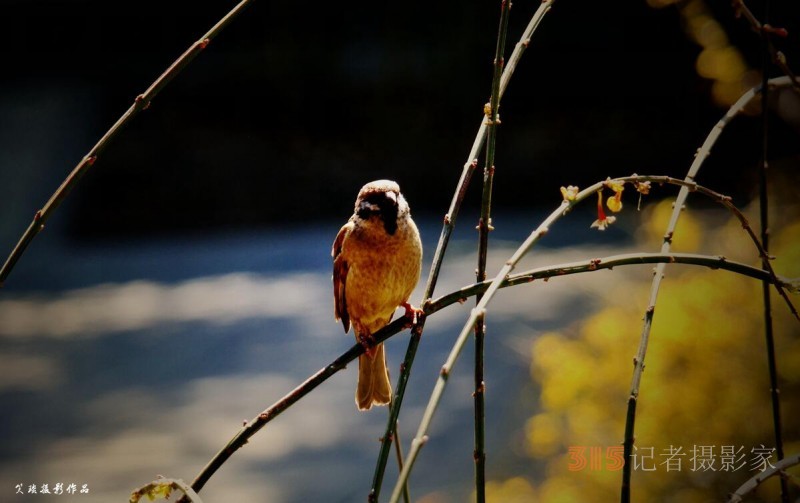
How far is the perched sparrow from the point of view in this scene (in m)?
1.74

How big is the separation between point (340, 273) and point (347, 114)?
1.33m


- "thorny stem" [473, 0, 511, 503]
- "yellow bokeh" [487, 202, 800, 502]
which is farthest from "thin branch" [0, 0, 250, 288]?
"yellow bokeh" [487, 202, 800, 502]

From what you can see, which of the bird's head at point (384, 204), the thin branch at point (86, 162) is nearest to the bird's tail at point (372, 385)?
the bird's head at point (384, 204)

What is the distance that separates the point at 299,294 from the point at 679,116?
175 cm

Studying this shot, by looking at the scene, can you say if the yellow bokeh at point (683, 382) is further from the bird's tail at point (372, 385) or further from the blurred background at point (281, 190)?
the bird's tail at point (372, 385)

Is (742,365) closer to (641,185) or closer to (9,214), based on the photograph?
(641,185)

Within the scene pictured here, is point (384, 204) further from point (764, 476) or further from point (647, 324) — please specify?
point (764, 476)

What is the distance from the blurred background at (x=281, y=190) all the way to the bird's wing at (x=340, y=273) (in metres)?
1.07

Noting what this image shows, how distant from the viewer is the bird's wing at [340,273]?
189 centimetres

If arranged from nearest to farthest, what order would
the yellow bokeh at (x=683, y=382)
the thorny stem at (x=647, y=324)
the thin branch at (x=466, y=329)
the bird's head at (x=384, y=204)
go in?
1. the thin branch at (x=466, y=329)
2. the thorny stem at (x=647, y=324)
3. the bird's head at (x=384, y=204)
4. the yellow bokeh at (x=683, y=382)

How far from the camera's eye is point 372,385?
1.95 m

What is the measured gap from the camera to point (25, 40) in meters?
2.74

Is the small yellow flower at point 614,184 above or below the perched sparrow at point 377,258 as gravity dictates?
below

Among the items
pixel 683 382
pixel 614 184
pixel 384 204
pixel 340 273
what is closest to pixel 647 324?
pixel 614 184
